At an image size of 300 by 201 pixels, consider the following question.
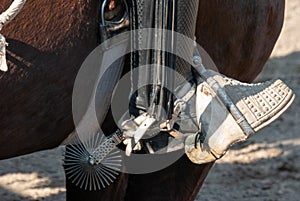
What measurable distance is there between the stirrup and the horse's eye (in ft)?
0.86

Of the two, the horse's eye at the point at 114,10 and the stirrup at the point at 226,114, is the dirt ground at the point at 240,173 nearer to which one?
the stirrup at the point at 226,114

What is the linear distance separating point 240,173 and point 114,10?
1915 mm

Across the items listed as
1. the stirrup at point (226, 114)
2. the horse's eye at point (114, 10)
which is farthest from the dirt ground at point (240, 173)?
the horse's eye at point (114, 10)

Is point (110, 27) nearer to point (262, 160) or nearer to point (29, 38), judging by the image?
point (29, 38)

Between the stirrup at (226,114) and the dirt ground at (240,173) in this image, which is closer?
the stirrup at (226,114)

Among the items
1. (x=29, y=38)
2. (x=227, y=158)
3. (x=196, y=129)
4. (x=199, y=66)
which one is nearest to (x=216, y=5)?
(x=199, y=66)

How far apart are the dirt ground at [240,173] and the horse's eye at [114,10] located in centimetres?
161

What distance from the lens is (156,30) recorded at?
1.80 m

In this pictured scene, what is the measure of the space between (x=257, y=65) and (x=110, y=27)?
0.64 metres

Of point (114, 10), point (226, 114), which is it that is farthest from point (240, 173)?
point (114, 10)

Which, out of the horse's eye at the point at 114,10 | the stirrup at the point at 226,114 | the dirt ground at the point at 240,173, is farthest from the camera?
the dirt ground at the point at 240,173

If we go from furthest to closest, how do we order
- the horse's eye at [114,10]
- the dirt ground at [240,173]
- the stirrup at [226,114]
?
1. the dirt ground at [240,173]
2. the stirrup at [226,114]
3. the horse's eye at [114,10]

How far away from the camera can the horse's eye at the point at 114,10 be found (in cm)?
179

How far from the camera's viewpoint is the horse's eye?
1791 millimetres
